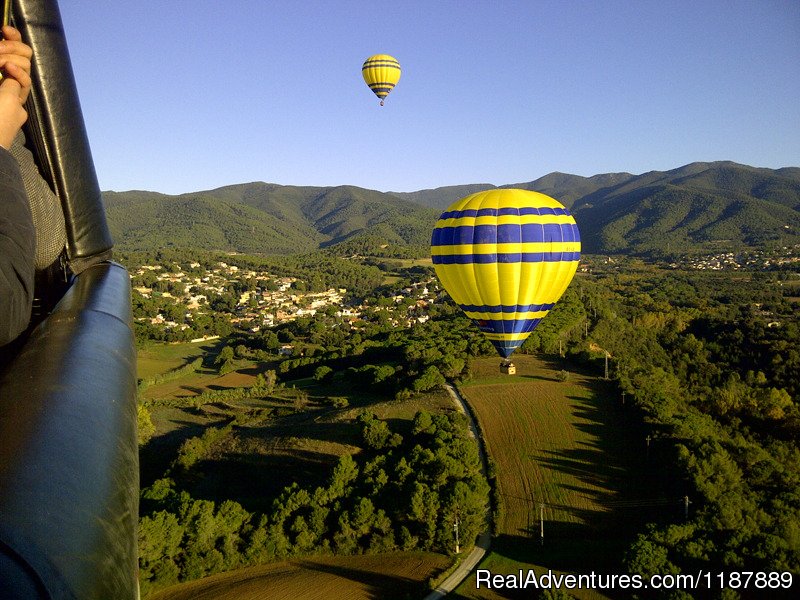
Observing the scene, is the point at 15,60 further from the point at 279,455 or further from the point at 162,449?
the point at 162,449

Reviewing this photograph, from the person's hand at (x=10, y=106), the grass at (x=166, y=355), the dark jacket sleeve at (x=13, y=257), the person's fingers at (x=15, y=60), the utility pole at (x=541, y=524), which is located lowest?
the utility pole at (x=541, y=524)

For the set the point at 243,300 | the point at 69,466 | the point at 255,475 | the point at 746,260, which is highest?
the point at 746,260

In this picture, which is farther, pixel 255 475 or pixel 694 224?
pixel 694 224

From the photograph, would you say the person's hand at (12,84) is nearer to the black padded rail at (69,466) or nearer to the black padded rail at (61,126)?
the black padded rail at (61,126)

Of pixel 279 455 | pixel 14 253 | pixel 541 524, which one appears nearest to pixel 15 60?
pixel 14 253

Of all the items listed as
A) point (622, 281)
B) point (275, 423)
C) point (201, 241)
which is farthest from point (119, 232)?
point (275, 423)

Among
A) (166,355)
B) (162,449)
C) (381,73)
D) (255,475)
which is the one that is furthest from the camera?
(166,355)

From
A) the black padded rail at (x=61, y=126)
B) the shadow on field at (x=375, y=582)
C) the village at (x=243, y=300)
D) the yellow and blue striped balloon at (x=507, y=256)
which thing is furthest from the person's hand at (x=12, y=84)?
the village at (x=243, y=300)
